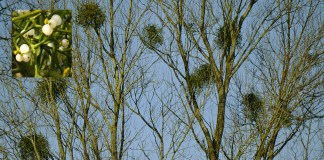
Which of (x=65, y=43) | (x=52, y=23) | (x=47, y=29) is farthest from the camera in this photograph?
(x=65, y=43)

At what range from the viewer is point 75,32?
486cm

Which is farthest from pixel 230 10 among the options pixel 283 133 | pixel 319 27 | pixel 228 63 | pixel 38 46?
pixel 38 46

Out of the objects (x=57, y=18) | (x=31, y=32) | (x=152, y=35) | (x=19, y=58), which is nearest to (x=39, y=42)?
(x=31, y=32)

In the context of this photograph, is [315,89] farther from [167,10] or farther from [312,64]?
[167,10]

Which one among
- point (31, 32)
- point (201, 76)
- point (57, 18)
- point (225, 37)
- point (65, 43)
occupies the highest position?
point (225, 37)

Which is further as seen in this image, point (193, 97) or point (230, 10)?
point (230, 10)

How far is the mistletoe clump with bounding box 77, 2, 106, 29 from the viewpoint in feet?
14.9

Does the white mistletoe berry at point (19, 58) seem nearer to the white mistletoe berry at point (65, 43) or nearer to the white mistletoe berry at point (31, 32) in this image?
the white mistletoe berry at point (31, 32)

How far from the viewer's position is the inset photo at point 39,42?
338 centimetres

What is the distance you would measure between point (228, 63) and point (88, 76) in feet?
4.70

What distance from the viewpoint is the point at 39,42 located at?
11.0 ft

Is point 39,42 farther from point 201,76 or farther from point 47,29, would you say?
point 201,76

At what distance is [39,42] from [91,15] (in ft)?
4.20

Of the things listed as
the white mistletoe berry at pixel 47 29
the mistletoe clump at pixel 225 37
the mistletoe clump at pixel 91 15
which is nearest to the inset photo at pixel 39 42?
the white mistletoe berry at pixel 47 29
